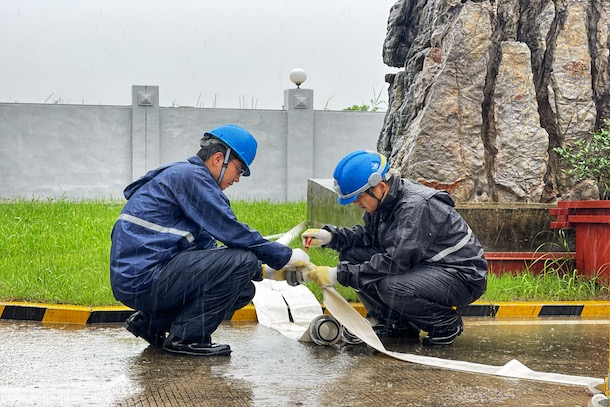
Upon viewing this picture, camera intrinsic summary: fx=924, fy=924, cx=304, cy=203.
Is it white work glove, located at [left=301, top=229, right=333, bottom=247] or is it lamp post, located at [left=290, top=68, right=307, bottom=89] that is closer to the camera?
white work glove, located at [left=301, top=229, right=333, bottom=247]

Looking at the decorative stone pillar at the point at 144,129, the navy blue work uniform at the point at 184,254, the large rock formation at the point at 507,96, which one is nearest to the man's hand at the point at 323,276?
the navy blue work uniform at the point at 184,254

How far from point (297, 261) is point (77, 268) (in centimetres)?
368

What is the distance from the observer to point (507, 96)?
9844mm

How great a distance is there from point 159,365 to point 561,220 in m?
4.58

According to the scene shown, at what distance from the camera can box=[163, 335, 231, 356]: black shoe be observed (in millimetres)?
5574

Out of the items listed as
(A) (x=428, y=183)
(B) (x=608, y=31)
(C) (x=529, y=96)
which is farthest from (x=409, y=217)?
(B) (x=608, y=31)

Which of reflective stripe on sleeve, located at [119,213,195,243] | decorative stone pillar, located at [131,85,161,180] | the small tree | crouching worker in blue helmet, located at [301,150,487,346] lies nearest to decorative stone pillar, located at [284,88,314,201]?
decorative stone pillar, located at [131,85,161,180]

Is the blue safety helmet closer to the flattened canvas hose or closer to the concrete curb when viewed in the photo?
the flattened canvas hose

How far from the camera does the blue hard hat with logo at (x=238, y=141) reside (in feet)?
18.7

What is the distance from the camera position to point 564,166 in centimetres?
988

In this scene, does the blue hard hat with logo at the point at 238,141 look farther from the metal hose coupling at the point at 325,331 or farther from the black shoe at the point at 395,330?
the black shoe at the point at 395,330

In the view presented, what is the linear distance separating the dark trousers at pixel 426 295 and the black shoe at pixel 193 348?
102 centimetres

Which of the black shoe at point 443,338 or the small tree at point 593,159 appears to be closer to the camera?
the black shoe at point 443,338

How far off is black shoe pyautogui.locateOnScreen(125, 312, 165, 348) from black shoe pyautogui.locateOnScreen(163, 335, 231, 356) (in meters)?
0.16
